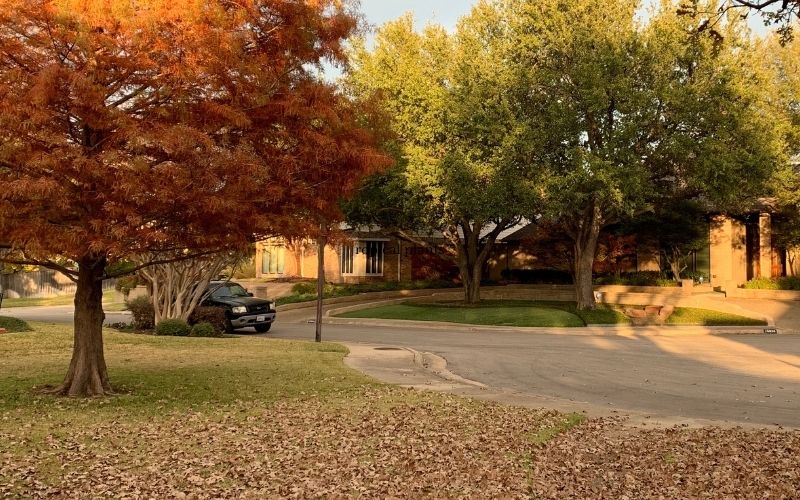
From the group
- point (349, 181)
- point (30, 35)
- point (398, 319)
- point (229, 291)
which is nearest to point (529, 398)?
point (349, 181)

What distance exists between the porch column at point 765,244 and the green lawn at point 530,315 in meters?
9.97

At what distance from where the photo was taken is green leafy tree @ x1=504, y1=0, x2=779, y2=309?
24.7 meters

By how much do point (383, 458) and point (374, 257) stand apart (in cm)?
3673

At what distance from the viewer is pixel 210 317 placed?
22.9 m

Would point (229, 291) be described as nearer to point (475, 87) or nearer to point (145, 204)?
point (475, 87)

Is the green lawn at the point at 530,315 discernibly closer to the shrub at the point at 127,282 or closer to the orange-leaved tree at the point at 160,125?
the shrub at the point at 127,282

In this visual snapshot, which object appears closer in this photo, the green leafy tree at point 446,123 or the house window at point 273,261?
the green leafy tree at point 446,123

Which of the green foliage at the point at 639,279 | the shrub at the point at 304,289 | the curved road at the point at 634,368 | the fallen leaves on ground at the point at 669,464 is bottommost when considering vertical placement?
the curved road at the point at 634,368

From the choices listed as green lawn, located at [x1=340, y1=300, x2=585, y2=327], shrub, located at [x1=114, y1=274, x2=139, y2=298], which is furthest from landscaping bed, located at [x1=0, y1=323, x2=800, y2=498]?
green lawn, located at [x1=340, y1=300, x2=585, y2=327]

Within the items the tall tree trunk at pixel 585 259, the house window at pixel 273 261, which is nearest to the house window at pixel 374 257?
the house window at pixel 273 261

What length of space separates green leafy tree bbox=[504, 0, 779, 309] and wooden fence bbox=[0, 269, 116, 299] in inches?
1455

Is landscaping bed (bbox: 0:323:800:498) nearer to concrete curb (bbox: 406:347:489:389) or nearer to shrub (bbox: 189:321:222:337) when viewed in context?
concrete curb (bbox: 406:347:489:389)

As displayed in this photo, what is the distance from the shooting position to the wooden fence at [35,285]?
50.1 meters

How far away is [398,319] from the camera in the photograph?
29.7m
